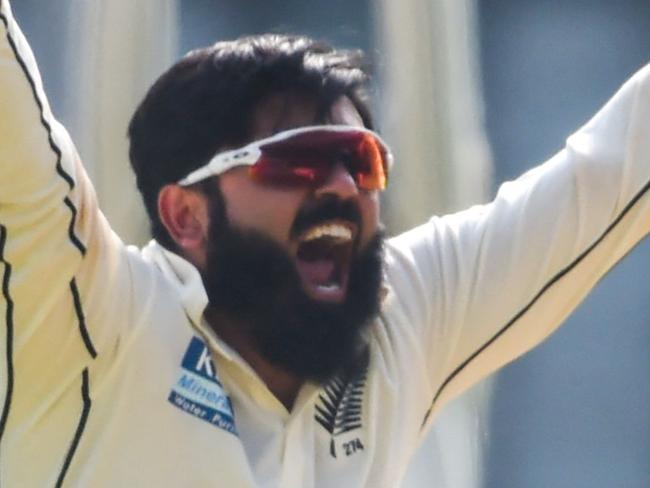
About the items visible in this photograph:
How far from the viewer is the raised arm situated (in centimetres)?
161

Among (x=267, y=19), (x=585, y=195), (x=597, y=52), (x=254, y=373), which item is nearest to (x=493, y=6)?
(x=597, y=52)

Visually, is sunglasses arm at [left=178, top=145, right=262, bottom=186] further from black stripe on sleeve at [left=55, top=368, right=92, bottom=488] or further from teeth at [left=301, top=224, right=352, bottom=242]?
black stripe on sleeve at [left=55, top=368, right=92, bottom=488]

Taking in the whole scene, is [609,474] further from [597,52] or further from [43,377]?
[43,377]

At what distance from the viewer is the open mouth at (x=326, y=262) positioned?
5.08 ft

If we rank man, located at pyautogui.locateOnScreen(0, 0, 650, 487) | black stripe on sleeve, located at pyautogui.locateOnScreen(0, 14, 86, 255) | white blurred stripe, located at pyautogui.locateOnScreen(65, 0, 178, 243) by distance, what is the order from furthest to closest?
white blurred stripe, located at pyautogui.locateOnScreen(65, 0, 178, 243)
man, located at pyautogui.locateOnScreen(0, 0, 650, 487)
black stripe on sleeve, located at pyautogui.locateOnScreen(0, 14, 86, 255)

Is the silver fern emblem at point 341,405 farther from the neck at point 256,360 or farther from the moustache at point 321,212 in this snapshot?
the moustache at point 321,212

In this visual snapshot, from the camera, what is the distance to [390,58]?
2568 mm

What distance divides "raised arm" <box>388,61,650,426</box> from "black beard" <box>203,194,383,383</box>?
0.08 meters

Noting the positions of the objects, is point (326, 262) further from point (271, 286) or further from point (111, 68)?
point (111, 68)

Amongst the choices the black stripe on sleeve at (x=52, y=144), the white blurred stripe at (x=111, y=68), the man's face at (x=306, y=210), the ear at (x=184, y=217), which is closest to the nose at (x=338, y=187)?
the man's face at (x=306, y=210)

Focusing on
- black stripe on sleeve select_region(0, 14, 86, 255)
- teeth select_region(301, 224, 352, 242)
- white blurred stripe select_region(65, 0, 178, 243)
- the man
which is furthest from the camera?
white blurred stripe select_region(65, 0, 178, 243)

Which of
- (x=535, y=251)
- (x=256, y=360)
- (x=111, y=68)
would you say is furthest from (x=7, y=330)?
(x=111, y=68)

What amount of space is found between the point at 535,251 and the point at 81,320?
49cm

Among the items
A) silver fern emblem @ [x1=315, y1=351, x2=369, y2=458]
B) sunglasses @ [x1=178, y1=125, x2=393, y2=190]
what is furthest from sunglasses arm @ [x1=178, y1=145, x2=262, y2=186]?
silver fern emblem @ [x1=315, y1=351, x2=369, y2=458]
